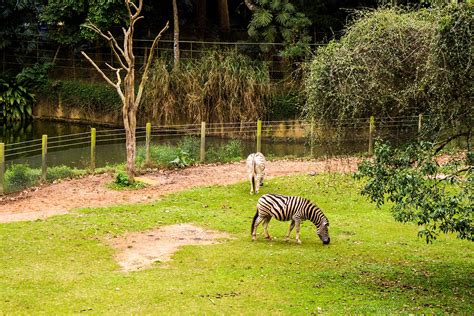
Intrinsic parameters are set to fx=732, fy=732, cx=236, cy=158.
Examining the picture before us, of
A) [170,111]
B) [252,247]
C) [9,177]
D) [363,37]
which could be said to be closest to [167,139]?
[170,111]

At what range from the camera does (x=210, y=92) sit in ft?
101

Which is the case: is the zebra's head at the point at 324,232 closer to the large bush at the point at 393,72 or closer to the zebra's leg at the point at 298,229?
the zebra's leg at the point at 298,229

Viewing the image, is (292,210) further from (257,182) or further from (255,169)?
(257,182)

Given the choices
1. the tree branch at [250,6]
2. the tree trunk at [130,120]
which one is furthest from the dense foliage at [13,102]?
the tree trunk at [130,120]

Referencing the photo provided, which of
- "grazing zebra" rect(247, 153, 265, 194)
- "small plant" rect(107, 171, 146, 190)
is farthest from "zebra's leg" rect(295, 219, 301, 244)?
"small plant" rect(107, 171, 146, 190)

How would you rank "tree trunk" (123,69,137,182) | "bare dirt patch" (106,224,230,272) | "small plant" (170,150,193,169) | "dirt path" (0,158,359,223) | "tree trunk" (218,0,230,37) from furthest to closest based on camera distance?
"tree trunk" (218,0,230,37), "small plant" (170,150,193,169), "tree trunk" (123,69,137,182), "dirt path" (0,158,359,223), "bare dirt patch" (106,224,230,272)

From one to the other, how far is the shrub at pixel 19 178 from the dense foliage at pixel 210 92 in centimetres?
1126

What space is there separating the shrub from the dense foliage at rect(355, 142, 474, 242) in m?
11.2

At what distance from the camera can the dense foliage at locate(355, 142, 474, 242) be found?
1004 centimetres

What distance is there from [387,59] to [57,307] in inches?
246

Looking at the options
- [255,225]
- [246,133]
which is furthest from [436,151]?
[246,133]

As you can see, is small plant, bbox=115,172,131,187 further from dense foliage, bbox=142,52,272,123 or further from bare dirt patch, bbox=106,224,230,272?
dense foliage, bbox=142,52,272,123

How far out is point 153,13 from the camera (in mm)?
37719

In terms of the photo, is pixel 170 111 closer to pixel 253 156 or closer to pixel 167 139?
pixel 167 139
